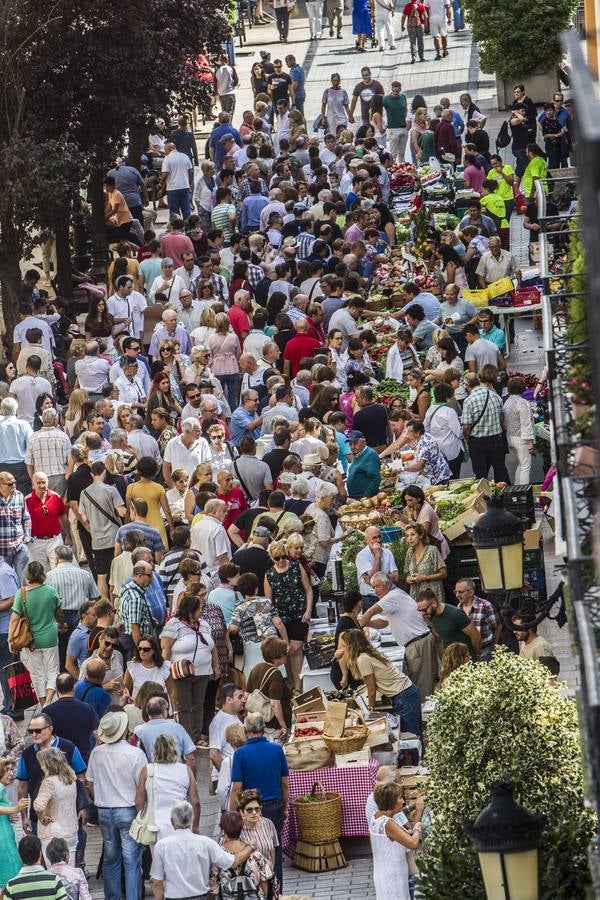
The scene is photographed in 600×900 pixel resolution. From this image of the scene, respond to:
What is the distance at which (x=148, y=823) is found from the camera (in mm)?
12578

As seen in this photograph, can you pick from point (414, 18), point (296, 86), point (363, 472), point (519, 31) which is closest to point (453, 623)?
point (363, 472)

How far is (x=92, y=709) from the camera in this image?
1339cm

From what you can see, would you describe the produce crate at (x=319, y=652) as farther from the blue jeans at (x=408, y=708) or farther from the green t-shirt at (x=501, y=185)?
the green t-shirt at (x=501, y=185)

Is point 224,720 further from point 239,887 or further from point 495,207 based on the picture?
point 495,207

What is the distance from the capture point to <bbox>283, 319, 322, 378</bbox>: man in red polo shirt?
Answer: 2070cm

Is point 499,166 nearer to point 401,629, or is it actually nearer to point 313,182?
point 313,182

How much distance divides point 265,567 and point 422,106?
57.7 ft

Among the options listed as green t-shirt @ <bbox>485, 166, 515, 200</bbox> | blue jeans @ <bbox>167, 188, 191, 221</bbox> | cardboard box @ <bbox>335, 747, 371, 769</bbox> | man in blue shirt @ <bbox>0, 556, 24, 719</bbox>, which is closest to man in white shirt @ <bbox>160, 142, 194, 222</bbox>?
blue jeans @ <bbox>167, 188, 191, 221</bbox>

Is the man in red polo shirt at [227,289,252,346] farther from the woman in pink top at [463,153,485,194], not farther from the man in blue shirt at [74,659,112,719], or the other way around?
the man in blue shirt at [74,659,112,719]

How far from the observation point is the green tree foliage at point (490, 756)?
9742 millimetres

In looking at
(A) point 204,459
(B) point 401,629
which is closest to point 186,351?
(A) point 204,459

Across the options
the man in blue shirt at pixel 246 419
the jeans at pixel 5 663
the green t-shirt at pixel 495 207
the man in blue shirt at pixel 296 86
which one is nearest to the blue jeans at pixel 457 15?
the man in blue shirt at pixel 296 86

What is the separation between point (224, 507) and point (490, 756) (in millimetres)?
5749

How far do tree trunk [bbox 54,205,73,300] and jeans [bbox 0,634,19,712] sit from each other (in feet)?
34.7
